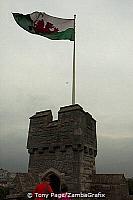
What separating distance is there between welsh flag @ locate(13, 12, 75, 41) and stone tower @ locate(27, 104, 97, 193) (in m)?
4.58

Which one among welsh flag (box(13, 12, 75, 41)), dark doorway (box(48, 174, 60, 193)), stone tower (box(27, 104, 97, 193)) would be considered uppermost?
welsh flag (box(13, 12, 75, 41))

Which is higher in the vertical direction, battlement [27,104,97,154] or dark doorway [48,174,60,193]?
battlement [27,104,97,154]

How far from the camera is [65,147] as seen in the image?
1172cm

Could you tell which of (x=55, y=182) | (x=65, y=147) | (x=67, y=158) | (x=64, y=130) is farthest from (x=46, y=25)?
(x=55, y=182)

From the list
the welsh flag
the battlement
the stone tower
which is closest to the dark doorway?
the stone tower

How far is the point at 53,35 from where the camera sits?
14.2 m

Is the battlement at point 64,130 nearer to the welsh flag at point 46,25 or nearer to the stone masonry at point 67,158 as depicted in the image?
the stone masonry at point 67,158

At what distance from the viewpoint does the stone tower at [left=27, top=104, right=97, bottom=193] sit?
36.9 feet

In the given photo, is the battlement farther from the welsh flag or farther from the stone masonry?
the welsh flag

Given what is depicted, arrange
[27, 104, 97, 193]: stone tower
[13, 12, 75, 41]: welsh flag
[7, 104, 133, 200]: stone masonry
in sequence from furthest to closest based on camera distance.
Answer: [13, 12, 75, 41]: welsh flag < [27, 104, 97, 193]: stone tower < [7, 104, 133, 200]: stone masonry

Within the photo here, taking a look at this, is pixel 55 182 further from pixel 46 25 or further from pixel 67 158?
pixel 46 25

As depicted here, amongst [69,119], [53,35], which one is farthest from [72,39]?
[69,119]

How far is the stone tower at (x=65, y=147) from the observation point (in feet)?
36.9

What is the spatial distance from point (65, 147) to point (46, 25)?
7157mm
